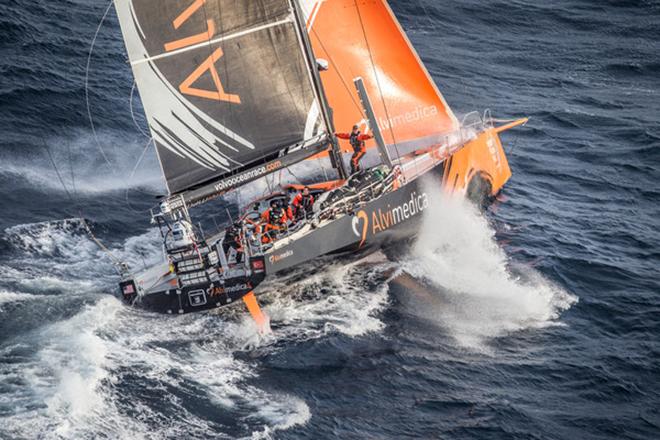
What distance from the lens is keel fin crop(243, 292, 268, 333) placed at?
47.4 feet

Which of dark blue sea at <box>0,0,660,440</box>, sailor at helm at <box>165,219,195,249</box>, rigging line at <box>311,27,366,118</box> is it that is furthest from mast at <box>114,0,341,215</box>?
rigging line at <box>311,27,366,118</box>

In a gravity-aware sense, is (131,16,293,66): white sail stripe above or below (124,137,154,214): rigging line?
above

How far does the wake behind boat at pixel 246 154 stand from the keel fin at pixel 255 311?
24 mm

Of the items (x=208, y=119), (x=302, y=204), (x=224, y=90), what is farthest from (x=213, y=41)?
(x=302, y=204)

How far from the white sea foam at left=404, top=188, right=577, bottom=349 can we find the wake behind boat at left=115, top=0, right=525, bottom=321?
598mm

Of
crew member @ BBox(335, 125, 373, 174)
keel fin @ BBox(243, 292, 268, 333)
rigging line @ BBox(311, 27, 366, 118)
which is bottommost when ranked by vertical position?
keel fin @ BBox(243, 292, 268, 333)

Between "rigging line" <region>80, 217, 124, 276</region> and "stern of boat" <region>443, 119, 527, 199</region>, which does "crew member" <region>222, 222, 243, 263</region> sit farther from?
"stern of boat" <region>443, 119, 527, 199</region>

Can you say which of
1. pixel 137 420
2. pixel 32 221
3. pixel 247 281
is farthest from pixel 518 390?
pixel 32 221

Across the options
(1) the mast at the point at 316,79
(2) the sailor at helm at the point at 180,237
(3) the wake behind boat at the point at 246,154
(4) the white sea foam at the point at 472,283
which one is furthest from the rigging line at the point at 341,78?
(2) the sailor at helm at the point at 180,237

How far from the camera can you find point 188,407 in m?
12.1

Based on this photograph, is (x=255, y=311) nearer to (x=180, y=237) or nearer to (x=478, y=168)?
(x=180, y=237)

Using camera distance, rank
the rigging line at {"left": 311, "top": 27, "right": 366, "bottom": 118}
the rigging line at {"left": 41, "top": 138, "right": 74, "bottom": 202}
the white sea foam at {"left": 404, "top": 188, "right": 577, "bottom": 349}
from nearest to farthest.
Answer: the white sea foam at {"left": 404, "top": 188, "right": 577, "bottom": 349} < the rigging line at {"left": 311, "top": 27, "right": 366, "bottom": 118} < the rigging line at {"left": 41, "top": 138, "right": 74, "bottom": 202}

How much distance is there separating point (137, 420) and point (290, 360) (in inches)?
111

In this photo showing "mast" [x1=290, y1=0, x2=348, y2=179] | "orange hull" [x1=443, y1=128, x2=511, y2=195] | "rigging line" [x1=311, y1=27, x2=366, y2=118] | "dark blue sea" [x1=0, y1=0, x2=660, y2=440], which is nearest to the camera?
"dark blue sea" [x1=0, y1=0, x2=660, y2=440]
